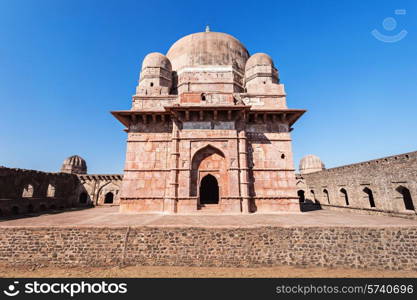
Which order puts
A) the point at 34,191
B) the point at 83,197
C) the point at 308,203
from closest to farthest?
1. the point at 34,191
2. the point at 308,203
3. the point at 83,197

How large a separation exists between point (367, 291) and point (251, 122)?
10.4m

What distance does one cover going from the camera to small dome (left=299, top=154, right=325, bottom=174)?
3184 centimetres

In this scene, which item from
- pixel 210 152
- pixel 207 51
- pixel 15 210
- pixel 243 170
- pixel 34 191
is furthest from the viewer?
pixel 207 51

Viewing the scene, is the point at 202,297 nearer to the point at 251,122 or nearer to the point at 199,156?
the point at 199,156

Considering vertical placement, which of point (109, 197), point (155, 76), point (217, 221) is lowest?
point (217, 221)

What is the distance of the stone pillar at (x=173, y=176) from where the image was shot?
36.5 feet

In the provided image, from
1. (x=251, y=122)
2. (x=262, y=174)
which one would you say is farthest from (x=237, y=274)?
(x=251, y=122)

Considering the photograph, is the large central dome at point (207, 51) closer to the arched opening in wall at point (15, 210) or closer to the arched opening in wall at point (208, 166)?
the arched opening in wall at point (208, 166)

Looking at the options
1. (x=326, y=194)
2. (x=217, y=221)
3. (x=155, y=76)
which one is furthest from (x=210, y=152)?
(x=326, y=194)

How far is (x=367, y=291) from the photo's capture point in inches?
210

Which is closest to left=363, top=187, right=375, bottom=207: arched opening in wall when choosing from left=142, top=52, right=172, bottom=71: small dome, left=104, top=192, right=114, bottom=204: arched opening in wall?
left=142, top=52, right=172, bottom=71: small dome

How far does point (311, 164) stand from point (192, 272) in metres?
32.1

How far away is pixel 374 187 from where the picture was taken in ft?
44.1

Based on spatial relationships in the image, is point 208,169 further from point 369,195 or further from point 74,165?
point 74,165
